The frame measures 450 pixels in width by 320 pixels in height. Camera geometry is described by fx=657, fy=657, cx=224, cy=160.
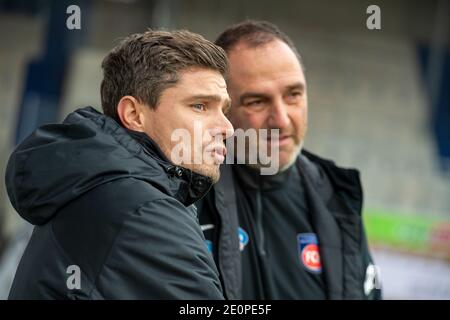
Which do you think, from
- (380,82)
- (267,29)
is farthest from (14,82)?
(267,29)

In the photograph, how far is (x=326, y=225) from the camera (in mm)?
2475

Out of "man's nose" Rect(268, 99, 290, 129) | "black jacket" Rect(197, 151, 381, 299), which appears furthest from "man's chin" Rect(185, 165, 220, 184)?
"man's nose" Rect(268, 99, 290, 129)

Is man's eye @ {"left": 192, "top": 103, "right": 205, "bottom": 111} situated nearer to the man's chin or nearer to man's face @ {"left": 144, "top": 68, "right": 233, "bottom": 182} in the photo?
man's face @ {"left": 144, "top": 68, "right": 233, "bottom": 182}

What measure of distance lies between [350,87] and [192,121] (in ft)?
28.8

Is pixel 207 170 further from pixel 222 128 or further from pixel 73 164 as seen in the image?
pixel 73 164

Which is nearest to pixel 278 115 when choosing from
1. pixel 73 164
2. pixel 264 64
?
pixel 264 64

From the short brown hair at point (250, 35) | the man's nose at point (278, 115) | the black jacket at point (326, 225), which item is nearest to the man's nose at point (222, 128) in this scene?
the black jacket at point (326, 225)

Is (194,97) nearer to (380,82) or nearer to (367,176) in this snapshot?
(367,176)

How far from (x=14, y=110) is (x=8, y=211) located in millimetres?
1232

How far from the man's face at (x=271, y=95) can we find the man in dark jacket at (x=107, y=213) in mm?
832

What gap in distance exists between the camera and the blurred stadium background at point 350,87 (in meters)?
7.70

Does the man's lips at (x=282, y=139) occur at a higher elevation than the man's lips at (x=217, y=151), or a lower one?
lower

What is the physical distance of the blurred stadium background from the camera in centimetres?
770

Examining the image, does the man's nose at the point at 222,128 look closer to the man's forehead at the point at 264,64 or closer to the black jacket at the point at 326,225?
the black jacket at the point at 326,225
